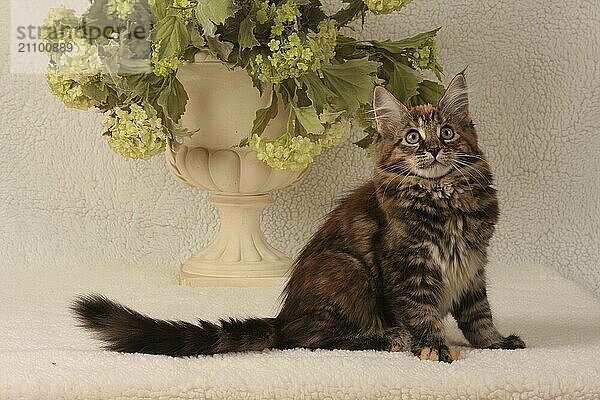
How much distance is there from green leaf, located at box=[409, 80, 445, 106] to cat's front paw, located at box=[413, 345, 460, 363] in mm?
585

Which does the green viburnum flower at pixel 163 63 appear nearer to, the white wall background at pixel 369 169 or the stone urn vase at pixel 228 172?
the stone urn vase at pixel 228 172

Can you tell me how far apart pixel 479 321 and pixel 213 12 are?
0.65 m

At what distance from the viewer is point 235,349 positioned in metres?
1.58

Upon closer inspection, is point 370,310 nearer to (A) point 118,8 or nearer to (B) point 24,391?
(B) point 24,391

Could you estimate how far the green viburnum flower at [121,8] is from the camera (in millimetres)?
1870

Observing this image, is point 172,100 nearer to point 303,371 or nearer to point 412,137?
point 412,137

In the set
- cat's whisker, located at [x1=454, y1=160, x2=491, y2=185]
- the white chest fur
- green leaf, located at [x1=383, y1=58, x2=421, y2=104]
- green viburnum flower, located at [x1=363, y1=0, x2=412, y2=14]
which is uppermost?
green viburnum flower, located at [x1=363, y1=0, x2=412, y2=14]

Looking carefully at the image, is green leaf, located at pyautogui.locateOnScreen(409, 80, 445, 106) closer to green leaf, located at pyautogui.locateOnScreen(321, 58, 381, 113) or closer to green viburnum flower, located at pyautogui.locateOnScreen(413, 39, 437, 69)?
green viburnum flower, located at pyautogui.locateOnScreen(413, 39, 437, 69)

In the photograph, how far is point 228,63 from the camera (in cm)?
191

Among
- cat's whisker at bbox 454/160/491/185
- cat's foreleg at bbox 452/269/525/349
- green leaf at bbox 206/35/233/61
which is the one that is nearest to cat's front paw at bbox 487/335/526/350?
cat's foreleg at bbox 452/269/525/349

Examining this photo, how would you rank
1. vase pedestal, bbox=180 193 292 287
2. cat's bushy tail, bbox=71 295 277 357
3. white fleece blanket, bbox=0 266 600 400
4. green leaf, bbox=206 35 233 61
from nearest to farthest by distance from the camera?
1. white fleece blanket, bbox=0 266 600 400
2. cat's bushy tail, bbox=71 295 277 357
3. green leaf, bbox=206 35 233 61
4. vase pedestal, bbox=180 193 292 287

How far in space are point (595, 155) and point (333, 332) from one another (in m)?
0.94

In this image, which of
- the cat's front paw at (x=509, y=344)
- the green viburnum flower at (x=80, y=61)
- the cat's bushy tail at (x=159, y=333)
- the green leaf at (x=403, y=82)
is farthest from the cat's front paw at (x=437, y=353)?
the green viburnum flower at (x=80, y=61)

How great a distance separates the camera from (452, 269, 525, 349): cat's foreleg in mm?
1637
